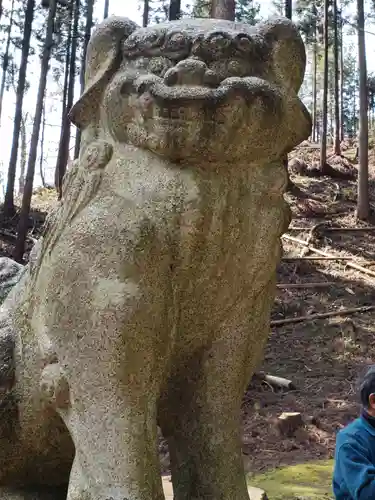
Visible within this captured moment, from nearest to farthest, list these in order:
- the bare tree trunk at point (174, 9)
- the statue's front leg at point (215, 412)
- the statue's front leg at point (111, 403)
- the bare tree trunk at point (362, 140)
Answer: the statue's front leg at point (111, 403), the statue's front leg at point (215, 412), the bare tree trunk at point (174, 9), the bare tree trunk at point (362, 140)

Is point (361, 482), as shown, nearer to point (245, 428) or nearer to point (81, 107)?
point (81, 107)

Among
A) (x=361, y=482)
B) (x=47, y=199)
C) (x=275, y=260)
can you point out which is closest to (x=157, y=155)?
(x=275, y=260)

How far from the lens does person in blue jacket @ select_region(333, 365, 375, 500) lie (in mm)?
1876

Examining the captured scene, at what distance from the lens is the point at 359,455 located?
76.9 inches

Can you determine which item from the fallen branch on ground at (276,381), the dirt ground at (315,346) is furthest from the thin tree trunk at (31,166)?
the fallen branch on ground at (276,381)

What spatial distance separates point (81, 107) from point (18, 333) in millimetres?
613

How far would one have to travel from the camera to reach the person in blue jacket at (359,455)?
1.88 metres

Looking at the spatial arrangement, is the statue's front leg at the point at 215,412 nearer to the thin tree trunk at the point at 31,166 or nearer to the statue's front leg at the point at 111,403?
the statue's front leg at the point at 111,403

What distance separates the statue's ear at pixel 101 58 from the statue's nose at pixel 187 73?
20cm

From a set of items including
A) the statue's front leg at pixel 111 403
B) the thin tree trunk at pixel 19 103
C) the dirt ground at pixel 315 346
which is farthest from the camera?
the thin tree trunk at pixel 19 103

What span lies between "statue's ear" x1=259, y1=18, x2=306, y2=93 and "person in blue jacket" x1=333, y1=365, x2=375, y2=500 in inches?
41.5

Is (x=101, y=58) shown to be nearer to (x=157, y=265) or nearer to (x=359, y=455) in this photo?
(x=157, y=265)

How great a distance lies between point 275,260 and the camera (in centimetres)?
159

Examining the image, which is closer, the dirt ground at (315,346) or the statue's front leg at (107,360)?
the statue's front leg at (107,360)
